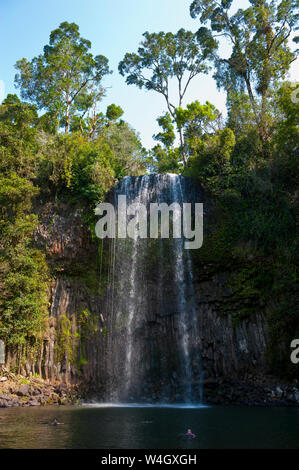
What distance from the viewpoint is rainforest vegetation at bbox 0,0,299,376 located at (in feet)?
57.8

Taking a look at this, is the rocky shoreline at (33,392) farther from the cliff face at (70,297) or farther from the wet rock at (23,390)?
the cliff face at (70,297)

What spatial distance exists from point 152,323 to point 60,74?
2359 cm

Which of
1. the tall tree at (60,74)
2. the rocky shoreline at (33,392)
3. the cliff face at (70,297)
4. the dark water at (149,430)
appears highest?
the tall tree at (60,74)

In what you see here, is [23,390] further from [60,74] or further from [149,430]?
[60,74]

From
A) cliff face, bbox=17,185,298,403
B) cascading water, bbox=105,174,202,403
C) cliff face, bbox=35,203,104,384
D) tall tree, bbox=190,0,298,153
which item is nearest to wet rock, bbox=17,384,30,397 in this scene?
A: cliff face, bbox=17,185,298,403

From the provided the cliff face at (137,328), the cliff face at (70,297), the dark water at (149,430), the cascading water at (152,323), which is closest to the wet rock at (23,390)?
the cliff face at (137,328)

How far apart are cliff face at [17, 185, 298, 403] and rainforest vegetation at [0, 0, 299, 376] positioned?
2.54 feet

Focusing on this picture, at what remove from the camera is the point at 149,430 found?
9.38 meters

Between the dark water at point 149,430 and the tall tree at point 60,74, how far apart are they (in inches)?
989

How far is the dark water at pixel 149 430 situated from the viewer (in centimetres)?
774

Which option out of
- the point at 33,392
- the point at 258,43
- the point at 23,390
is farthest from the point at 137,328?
the point at 258,43

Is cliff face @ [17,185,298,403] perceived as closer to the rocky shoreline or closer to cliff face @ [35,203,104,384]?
cliff face @ [35,203,104,384]
